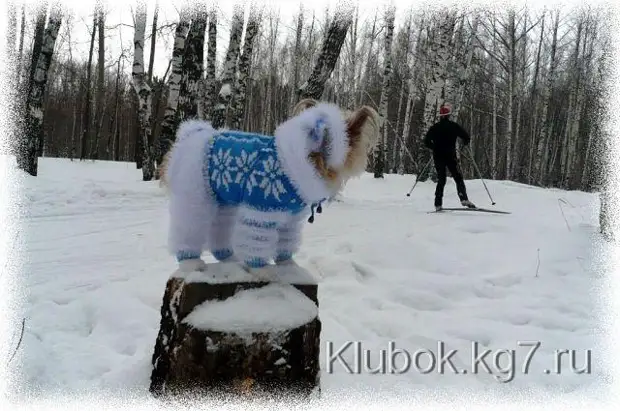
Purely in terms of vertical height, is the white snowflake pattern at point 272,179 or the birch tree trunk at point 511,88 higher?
the birch tree trunk at point 511,88

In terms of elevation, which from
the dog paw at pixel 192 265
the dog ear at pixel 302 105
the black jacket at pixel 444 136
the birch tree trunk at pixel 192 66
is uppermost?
the birch tree trunk at pixel 192 66

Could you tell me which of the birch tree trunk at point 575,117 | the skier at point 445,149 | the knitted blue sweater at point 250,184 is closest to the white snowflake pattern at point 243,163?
the knitted blue sweater at point 250,184

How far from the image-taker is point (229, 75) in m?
10.9

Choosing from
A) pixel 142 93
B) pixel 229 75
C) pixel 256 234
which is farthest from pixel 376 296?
pixel 142 93

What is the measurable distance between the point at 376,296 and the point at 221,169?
2.19 meters

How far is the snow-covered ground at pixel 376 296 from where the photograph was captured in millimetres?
2943

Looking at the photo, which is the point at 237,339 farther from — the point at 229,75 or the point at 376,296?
the point at 229,75

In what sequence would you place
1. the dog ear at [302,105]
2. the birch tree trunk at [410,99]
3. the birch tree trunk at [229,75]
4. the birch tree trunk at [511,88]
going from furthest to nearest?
the birch tree trunk at [410,99] → the birch tree trunk at [511,88] → the birch tree trunk at [229,75] → the dog ear at [302,105]

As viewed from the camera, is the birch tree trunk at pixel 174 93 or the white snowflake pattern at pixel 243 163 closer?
the white snowflake pattern at pixel 243 163

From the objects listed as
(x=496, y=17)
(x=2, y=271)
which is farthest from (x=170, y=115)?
(x=496, y=17)

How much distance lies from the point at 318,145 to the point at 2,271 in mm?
2722

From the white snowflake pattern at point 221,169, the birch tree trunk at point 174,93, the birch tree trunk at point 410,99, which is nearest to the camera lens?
the white snowflake pattern at point 221,169

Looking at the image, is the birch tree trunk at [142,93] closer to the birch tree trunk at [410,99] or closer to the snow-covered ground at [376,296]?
the snow-covered ground at [376,296]

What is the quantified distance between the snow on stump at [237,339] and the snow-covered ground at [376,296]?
0.46 metres
